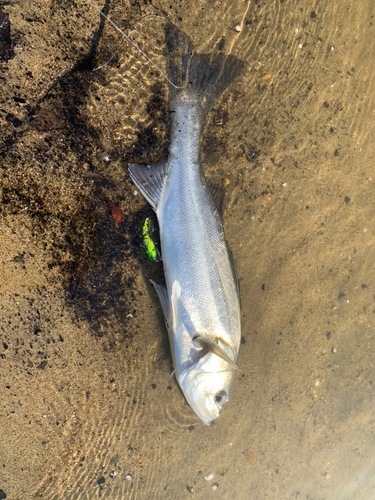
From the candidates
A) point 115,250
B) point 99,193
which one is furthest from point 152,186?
point 115,250

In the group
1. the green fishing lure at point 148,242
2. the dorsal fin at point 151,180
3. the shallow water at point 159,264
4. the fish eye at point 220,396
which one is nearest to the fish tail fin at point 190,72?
the shallow water at point 159,264

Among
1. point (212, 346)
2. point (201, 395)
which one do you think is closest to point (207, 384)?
point (201, 395)

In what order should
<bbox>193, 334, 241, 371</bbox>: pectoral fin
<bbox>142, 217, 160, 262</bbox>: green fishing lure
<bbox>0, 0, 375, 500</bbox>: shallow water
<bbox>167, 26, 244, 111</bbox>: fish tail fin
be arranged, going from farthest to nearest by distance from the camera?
<bbox>142, 217, 160, 262</bbox>: green fishing lure, <bbox>167, 26, 244, 111</bbox>: fish tail fin, <bbox>193, 334, 241, 371</bbox>: pectoral fin, <bbox>0, 0, 375, 500</bbox>: shallow water

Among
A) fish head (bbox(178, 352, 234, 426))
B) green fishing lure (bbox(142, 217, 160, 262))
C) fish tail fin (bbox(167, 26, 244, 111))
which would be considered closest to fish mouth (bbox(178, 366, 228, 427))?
fish head (bbox(178, 352, 234, 426))

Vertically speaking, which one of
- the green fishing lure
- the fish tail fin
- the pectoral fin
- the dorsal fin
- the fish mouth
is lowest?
the fish mouth

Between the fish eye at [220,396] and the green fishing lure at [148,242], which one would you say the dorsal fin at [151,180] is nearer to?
the green fishing lure at [148,242]

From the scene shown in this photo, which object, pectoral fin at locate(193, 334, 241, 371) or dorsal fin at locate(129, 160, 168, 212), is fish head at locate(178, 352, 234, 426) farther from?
dorsal fin at locate(129, 160, 168, 212)

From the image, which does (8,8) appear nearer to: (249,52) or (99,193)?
(99,193)

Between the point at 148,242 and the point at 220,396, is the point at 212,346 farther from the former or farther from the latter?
the point at 148,242
